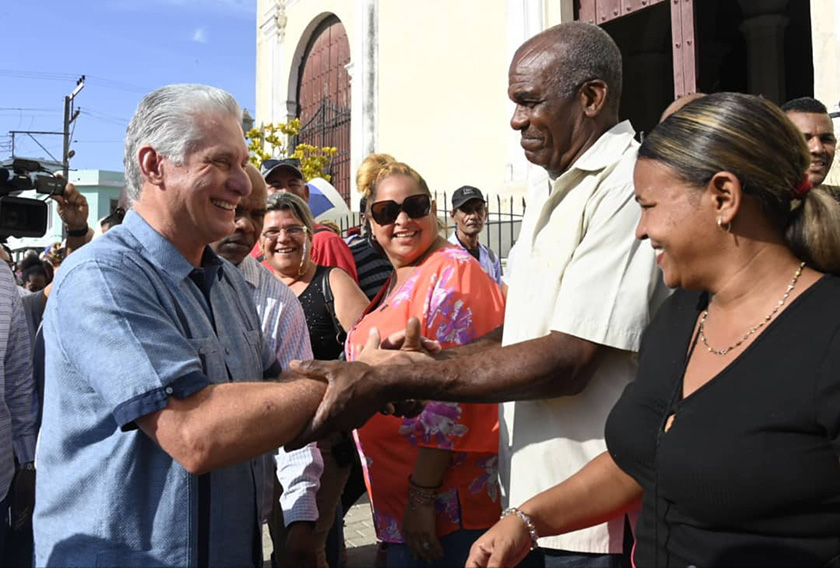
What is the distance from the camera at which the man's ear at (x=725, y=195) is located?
1726 mm

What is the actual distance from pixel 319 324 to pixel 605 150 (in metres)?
1.94

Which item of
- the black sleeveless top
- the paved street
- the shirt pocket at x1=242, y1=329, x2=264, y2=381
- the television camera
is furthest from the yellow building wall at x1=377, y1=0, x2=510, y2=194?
the shirt pocket at x1=242, y1=329, x2=264, y2=381

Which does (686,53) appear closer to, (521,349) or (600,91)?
(600,91)

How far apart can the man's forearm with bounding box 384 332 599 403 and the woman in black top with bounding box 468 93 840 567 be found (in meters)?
0.18

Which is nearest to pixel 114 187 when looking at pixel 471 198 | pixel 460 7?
pixel 460 7

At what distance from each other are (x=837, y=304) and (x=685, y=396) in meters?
0.38

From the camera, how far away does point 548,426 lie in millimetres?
2229

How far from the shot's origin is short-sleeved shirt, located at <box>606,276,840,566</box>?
153 cm

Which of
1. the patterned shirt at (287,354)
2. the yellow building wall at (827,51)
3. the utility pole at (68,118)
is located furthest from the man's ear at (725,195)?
the utility pole at (68,118)

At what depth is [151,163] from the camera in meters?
1.98

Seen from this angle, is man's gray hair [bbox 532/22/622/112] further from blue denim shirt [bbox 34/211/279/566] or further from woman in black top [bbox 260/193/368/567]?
woman in black top [bbox 260/193/368/567]

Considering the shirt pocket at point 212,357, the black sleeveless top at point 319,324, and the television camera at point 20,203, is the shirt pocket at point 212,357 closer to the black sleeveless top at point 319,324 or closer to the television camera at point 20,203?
the black sleeveless top at point 319,324

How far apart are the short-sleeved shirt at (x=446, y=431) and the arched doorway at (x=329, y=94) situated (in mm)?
13534

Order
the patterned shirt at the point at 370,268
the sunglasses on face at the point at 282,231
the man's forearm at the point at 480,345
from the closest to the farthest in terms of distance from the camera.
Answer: the man's forearm at the point at 480,345 < the sunglasses on face at the point at 282,231 < the patterned shirt at the point at 370,268
